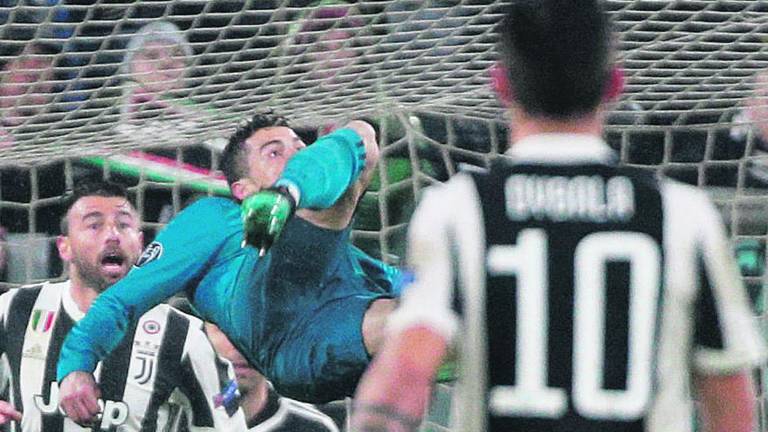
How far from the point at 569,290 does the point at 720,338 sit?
0.14m

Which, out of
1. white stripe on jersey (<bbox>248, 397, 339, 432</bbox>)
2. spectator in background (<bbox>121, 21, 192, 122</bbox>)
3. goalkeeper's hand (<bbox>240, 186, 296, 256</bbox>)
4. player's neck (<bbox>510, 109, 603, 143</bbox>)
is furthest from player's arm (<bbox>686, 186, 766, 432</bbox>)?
white stripe on jersey (<bbox>248, 397, 339, 432</bbox>)

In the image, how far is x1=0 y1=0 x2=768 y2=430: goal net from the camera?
10.3 ft

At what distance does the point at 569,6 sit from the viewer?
4.78ft

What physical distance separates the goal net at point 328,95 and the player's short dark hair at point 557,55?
5.36 feet

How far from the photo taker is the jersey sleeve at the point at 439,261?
4.73 ft

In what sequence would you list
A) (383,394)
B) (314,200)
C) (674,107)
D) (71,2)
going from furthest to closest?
(674,107) → (314,200) → (71,2) → (383,394)

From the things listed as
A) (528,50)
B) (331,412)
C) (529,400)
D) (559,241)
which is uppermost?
(528,50)

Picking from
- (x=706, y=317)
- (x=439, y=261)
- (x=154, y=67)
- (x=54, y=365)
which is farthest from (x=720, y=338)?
(x=54, y=365)

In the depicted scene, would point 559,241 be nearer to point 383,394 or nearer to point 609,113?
point 383,394

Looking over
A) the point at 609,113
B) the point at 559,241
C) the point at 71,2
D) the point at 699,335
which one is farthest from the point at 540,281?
the point at 609,113

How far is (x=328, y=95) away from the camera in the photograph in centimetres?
335

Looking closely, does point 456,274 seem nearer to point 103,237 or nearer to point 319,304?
point 319,304

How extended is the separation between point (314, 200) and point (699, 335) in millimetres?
2019

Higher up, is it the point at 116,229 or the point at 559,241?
the point at 559,241
